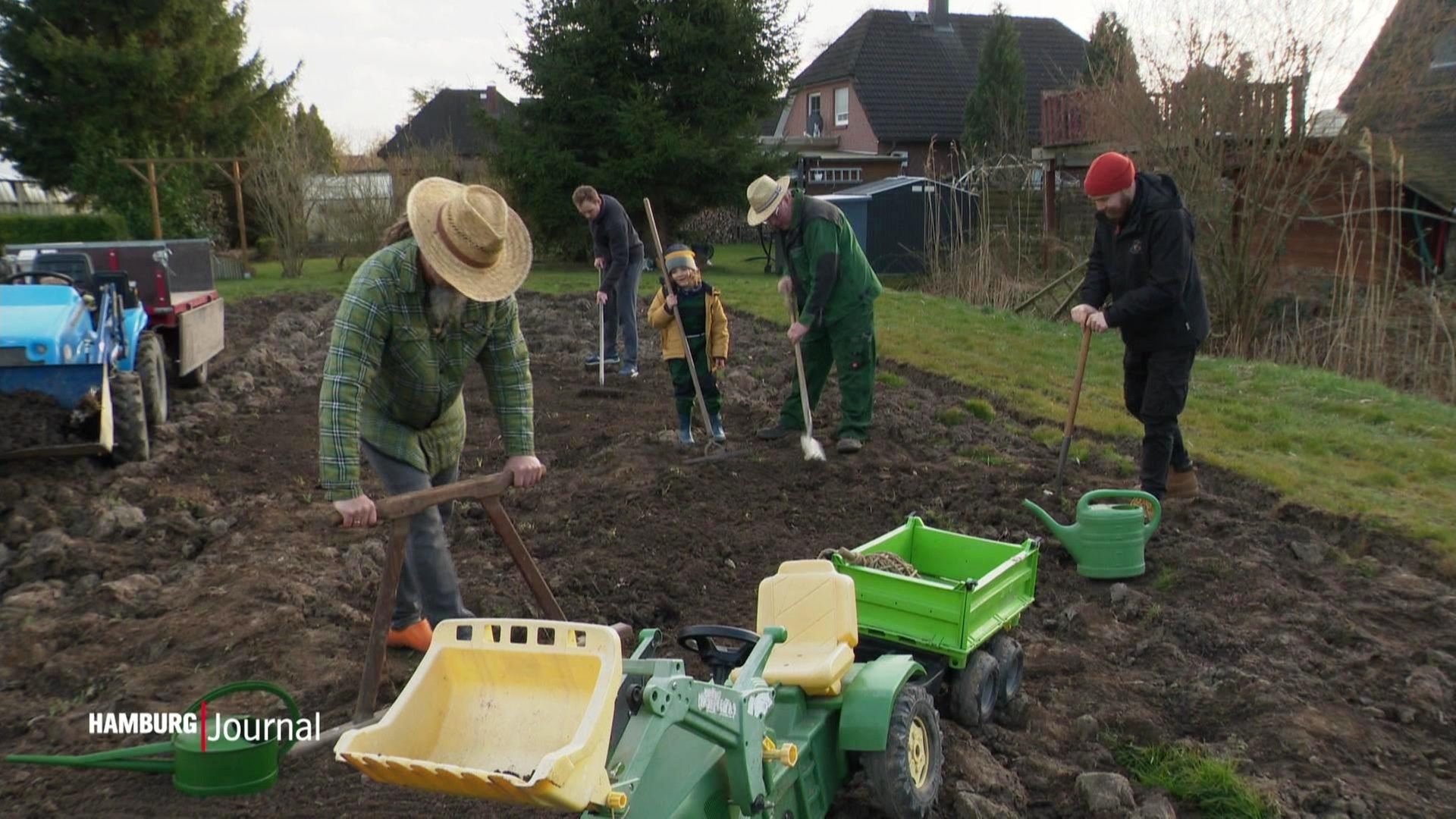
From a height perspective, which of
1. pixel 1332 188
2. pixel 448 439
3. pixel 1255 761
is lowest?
pixel 1255 761

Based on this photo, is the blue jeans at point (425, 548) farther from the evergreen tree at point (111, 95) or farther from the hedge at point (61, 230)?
→ the evergreen tree at point (111, 95)

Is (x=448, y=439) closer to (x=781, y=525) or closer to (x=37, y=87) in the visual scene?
(x=781, y=525)

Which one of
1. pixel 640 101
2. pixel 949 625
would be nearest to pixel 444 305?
pixel 949 625

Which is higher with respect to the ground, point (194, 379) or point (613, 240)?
point (613, 240)

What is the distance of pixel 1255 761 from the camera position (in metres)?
4.20

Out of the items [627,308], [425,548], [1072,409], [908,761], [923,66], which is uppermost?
[923,66]

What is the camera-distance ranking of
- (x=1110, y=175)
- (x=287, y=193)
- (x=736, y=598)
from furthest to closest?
1. (x=287, y=193)
2. (x=1110, y=175)
3. (x=736, y=598)

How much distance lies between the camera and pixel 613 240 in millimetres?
12016

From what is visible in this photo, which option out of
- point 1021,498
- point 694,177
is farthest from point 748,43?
point 1021,498

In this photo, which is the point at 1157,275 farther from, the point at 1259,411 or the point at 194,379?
the point at 194,379

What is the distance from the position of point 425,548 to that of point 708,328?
13.8 feet

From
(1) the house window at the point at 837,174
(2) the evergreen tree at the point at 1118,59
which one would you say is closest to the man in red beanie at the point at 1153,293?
(2) the evergreen tree at the point at 1118,59

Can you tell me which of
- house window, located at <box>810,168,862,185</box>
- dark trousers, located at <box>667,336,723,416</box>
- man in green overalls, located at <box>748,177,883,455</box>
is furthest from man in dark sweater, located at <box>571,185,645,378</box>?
house window, located at <box>810,168,862,185</box>

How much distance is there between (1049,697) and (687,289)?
4.49 m
